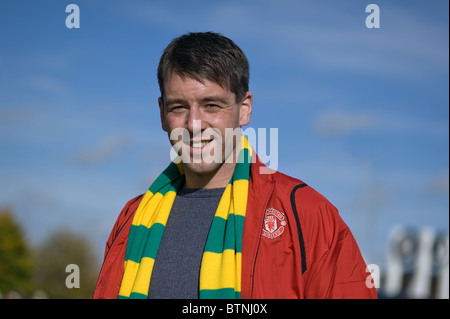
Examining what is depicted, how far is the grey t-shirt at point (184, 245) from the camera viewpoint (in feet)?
8.98

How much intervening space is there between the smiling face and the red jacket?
0.37 metres

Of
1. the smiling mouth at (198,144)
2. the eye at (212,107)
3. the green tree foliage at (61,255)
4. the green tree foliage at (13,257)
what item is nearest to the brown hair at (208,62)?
the eye at (212,107)

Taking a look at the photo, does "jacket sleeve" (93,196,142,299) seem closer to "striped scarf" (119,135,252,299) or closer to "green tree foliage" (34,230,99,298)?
"striped scarf" (119,135,252,299)

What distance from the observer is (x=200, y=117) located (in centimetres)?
283

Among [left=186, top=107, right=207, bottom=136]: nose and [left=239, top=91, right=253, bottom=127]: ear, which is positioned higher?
[left=239, top=91, right=253, bottom=127]: ear

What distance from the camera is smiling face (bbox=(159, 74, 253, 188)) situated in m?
2.83

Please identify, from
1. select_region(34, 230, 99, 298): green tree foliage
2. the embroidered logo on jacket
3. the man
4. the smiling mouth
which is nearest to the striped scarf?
the man

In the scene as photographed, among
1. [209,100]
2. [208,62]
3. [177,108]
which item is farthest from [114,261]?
[208,62]

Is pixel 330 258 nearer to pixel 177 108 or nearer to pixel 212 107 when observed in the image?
pixel 212 107

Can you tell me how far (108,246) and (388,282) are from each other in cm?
3682

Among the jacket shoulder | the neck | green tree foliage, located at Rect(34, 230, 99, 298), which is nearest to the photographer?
the neck
